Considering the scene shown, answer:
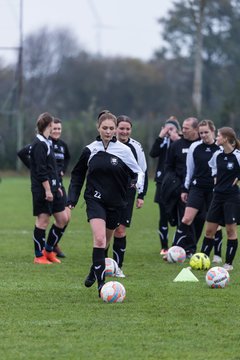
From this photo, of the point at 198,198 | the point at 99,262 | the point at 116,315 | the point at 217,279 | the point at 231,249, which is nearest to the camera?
the point at 116,315

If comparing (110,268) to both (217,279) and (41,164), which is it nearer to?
(217,279)

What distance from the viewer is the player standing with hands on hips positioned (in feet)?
29.8

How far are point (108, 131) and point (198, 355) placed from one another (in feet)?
10.7

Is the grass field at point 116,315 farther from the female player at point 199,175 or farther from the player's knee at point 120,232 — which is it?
the female player at point 199,175

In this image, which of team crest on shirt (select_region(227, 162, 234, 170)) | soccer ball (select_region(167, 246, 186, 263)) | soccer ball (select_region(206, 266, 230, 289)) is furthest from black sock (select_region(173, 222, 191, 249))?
soccer ball (select_region(206, 266, 230, 289))

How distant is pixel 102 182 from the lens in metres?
9.22

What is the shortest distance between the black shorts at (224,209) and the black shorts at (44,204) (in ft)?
7.03

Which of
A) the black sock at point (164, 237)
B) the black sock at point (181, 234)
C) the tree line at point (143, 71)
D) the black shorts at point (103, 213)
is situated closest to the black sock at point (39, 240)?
the black sock at point (181, 234)

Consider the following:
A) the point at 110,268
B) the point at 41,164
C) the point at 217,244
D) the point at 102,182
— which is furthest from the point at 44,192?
the point at 102,182

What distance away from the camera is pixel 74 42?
74.4m

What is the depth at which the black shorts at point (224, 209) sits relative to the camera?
11.4 metres

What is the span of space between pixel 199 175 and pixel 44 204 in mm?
2157

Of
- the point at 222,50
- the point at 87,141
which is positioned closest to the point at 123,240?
the point at 87,141

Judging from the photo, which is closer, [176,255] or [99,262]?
[99,262]
